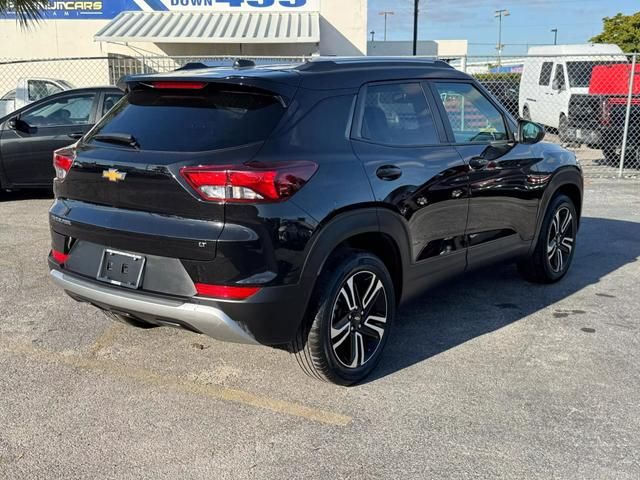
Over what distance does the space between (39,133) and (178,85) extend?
6.56 m

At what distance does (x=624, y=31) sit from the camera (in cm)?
3678

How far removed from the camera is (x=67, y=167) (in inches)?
148

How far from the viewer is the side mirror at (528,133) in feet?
16.4

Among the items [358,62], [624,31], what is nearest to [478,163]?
[358,62]

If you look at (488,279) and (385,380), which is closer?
(385,380)

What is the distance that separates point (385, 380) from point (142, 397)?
1385 mm

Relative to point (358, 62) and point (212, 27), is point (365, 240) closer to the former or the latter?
point (358, 62)

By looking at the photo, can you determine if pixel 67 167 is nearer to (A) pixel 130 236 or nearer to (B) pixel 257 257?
(A) pixel 130 236

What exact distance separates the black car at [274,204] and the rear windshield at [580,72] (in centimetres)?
1285

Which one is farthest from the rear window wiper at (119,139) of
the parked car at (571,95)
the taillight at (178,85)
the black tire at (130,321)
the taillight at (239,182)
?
the parked car at (571,95)

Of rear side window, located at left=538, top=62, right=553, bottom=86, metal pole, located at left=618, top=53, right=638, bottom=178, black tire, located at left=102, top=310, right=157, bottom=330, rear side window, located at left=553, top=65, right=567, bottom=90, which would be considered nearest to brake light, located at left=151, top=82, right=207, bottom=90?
black tire, located at left=102, top=310, right=157, bottom=330

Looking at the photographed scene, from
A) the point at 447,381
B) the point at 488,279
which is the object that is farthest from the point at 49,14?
the point at 447,381

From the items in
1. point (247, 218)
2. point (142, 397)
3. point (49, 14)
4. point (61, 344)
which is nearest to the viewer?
point (247, 218)

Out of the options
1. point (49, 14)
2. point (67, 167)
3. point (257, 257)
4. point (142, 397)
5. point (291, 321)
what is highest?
point (49, 14)
